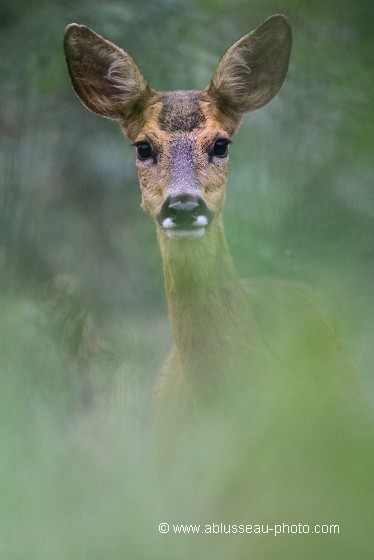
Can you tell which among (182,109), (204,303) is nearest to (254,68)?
(182,109)

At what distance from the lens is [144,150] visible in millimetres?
3711

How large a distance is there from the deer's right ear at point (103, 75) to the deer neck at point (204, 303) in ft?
2.26

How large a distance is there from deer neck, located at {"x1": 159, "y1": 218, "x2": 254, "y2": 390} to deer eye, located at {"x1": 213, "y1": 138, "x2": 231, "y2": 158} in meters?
0.28

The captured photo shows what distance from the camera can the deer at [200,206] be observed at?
A: 3410mm

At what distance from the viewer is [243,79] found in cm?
398

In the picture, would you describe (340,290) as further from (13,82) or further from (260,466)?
(13,82)

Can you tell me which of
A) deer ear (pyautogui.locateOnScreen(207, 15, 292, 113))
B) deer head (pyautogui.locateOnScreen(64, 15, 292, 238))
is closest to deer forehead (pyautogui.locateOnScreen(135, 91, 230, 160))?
deer head (pyautogui.locateOnScreen(64, 15, 292, 238))

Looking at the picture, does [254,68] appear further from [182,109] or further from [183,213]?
[183,213]

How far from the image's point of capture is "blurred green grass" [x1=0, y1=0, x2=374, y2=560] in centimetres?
190

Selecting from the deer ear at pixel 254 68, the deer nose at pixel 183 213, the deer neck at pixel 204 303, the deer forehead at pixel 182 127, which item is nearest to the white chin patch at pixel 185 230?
the deer nose at pixel 183 213

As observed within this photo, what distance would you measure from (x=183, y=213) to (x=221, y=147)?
1.53ft

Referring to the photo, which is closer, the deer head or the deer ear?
the deer head

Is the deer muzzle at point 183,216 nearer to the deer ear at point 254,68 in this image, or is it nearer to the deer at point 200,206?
the deer at point 200,206

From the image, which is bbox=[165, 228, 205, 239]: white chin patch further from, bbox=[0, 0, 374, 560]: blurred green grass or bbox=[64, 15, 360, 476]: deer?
bbox=[0, 0, 374, 560]: blurred green grass
